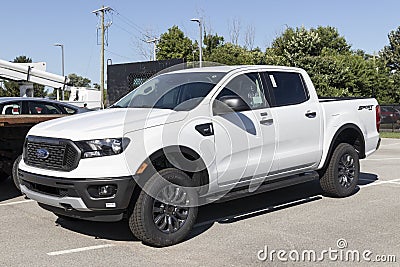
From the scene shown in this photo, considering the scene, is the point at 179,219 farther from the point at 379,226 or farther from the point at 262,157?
the point at 379,226

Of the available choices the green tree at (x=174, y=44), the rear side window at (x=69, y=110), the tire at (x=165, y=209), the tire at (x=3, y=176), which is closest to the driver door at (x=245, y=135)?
the tire at (x=165, y=209)

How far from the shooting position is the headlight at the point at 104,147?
539 cm

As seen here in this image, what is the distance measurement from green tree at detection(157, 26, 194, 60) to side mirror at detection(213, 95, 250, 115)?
4393cm

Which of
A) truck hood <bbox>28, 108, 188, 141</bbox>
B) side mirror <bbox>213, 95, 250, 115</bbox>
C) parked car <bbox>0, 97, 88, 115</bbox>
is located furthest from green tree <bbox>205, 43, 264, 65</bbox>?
truck hood <bbox>28, 108, 188, 141</bbox>

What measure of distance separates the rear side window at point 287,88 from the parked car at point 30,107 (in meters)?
5.57

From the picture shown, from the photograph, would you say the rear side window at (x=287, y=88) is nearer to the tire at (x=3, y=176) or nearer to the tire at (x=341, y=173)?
the tire at (x=341, y=173)

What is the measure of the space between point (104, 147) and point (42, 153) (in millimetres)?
824

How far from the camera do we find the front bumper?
533 cm

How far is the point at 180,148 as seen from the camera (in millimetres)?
5770

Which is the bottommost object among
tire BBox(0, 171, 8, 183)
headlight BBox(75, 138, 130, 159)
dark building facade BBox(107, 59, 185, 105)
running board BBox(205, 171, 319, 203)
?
tire BBox(0, 171, 8, 183)

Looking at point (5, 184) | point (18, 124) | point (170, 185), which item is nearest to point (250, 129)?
point (170, 185)

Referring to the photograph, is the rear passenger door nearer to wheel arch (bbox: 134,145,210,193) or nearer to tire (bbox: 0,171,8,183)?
wheel arch (bbox: 134,145,210,193)

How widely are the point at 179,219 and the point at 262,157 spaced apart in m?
1.43

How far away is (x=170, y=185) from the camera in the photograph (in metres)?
5.70
